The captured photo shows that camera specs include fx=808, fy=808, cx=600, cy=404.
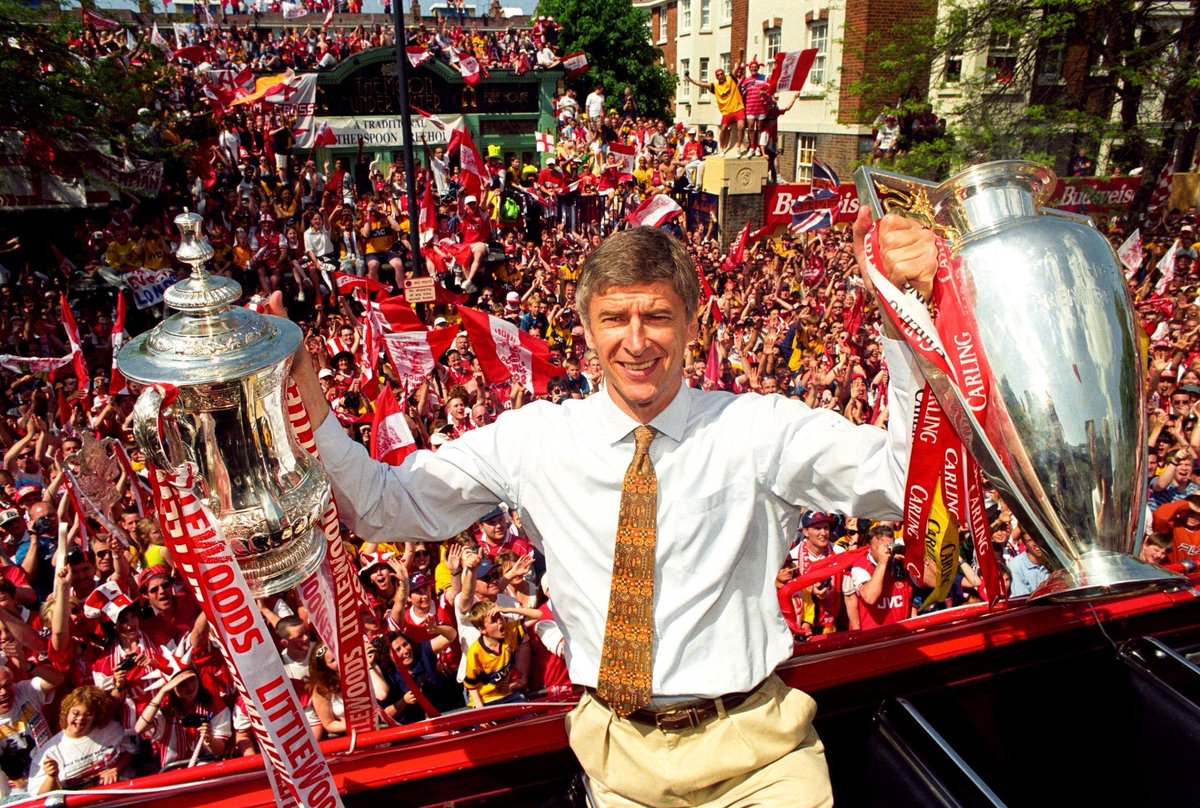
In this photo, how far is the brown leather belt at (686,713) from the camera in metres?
1.96

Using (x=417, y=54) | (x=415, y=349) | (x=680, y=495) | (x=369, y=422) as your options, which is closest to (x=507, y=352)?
(x=415, y=349)

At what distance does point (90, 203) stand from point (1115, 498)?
14.8 meters

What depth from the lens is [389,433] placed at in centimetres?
475

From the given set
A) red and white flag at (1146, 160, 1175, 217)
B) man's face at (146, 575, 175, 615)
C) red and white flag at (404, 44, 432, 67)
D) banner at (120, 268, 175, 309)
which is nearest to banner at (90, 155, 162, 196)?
banner at (120, 268, 175, 309)

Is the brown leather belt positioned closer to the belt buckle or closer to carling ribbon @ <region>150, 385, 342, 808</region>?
the belt buckle

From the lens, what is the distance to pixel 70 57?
11.0m

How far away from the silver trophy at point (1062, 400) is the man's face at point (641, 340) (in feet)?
1.96

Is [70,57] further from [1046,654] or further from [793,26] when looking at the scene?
[793,26]

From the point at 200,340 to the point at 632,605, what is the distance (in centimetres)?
114

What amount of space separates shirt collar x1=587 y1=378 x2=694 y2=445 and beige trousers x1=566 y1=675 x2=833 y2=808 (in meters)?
0.68

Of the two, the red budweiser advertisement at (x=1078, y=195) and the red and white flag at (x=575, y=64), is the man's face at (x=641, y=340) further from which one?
the red and white flag at (x=575, y=64)

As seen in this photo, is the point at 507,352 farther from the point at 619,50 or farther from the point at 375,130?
the point at 619,50

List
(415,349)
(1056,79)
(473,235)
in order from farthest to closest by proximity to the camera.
A: 1. (1056,79)
2. (473,235)
3. (415,349)

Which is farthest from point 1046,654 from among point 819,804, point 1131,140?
point 1131,140
